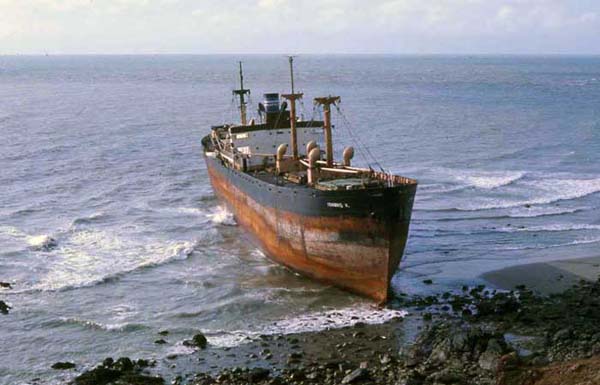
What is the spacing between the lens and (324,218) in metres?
25.3

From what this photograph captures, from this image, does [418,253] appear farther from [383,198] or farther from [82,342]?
[82,342]

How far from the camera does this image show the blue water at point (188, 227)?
948 inches

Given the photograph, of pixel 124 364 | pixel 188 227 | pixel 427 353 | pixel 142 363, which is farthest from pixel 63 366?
pixel 188 227

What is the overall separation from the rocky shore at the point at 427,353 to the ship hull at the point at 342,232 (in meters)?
2.36

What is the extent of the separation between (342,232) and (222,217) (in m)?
15.0

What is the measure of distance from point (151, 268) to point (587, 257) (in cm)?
1810

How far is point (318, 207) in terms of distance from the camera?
25312 millimetres

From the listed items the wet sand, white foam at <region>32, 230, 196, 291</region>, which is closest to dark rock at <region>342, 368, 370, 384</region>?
the wet sand

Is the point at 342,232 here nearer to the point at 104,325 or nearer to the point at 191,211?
the point at 104,325

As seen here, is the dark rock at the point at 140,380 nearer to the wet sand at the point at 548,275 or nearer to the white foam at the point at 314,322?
the white foam at the point at 314,322

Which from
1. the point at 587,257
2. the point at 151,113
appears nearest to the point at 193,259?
the point at 587,257

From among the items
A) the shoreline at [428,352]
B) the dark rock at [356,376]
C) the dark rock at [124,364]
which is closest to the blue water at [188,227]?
the dark rock at [124,364]

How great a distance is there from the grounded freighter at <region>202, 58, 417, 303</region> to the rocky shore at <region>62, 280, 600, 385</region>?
2.72 metres

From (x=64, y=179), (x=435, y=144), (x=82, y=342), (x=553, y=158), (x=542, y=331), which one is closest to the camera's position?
(x=542, y=331)
